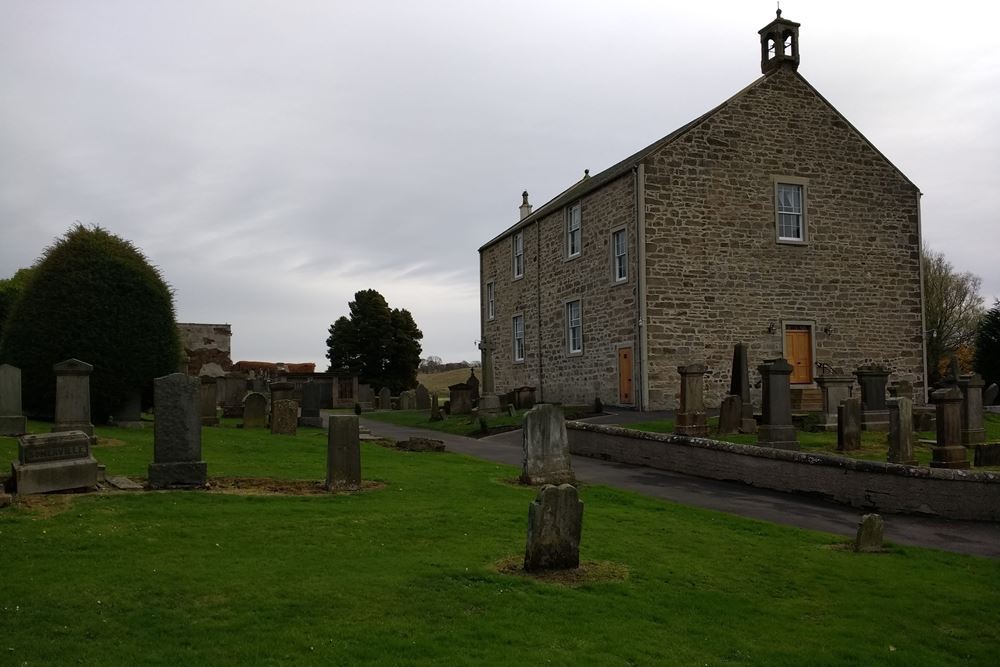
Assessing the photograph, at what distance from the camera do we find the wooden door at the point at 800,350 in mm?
28234

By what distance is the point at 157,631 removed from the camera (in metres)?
6.15

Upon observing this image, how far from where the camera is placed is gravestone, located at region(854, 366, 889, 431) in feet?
69.8

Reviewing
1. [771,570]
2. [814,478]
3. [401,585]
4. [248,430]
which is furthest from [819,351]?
[401,585]

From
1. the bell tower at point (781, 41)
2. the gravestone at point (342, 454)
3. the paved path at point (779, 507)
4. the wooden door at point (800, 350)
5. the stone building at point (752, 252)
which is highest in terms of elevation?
the bell tower at point (781, 41)

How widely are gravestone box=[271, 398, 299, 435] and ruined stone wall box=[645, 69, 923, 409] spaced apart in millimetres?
11108

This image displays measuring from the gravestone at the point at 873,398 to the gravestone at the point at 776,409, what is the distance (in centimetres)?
520

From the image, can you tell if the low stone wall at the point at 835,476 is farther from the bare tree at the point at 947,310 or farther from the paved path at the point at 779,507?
the bare tree at the point at 947,310

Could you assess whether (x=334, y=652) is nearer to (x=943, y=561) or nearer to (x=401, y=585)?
(x=401, y=585)

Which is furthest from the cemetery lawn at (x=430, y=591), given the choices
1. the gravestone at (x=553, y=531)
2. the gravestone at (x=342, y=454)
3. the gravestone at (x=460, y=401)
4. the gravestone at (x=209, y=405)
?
the gravestone at (x=460, y=401)

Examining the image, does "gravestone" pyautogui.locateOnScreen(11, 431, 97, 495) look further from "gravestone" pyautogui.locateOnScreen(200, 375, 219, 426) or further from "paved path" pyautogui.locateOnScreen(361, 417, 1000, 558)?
"gravestone" pyautogui.locateOnScreen(200, 375, 219, 426)

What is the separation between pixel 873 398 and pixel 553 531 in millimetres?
16354

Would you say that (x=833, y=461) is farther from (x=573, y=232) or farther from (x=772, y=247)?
(x=573, y=232)

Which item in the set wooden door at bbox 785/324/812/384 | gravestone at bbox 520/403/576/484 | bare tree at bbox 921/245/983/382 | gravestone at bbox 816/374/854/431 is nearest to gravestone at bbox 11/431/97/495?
gravestone at bbox 520/403/576/484

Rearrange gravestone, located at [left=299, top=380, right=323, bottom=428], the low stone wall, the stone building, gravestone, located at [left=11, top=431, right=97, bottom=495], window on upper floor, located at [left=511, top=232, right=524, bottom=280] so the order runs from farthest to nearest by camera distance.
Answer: window on upper floor, located at [left=511, top=232, right=524, bottom=280]
the stone building
gravestone, located at [left=299, top=380, right=323, bottom=428]
the low stone wall
gravestone, located at [left=11, top=431, right=97, bottom=495]
